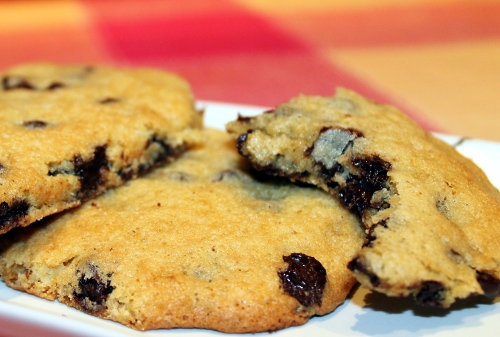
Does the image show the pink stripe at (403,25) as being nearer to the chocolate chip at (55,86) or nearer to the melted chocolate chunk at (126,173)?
the chocolate chip at (55,86)

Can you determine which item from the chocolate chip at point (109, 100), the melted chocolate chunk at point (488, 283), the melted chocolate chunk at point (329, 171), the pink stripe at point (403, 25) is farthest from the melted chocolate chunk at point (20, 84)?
the pink stripe at point (403, 25)

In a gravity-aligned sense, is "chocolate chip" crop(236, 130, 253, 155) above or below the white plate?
above

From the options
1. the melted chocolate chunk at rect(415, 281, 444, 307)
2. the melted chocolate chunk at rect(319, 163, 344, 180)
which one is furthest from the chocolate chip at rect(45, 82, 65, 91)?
the melted chocolate chunk at rect(415, 281, 444, 307)

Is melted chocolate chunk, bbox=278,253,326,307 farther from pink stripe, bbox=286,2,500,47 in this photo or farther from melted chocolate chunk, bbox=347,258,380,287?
pink stripe, bbox=286,2,500,47

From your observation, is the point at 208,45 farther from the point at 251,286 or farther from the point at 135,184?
the point at 251,286

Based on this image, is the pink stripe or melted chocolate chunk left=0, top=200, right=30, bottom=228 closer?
melted chocolate chunk left=0, top=200, right=30, bottom=228

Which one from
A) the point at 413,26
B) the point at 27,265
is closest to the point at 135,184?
the point at 27,265
